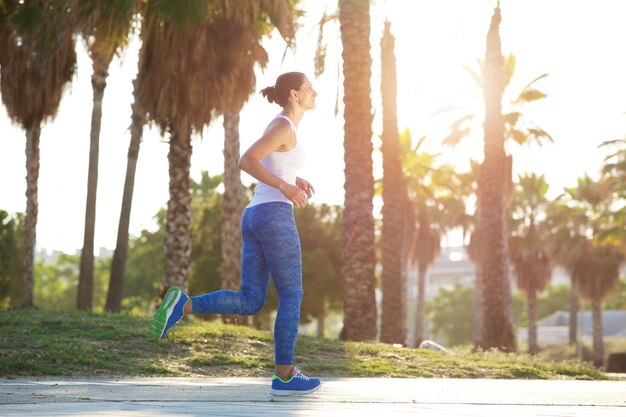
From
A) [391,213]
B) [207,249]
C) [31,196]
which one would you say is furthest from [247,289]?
[207,249]

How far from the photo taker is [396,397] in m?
5.56

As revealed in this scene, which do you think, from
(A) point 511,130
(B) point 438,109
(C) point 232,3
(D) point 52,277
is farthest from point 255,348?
(D) point 52,277

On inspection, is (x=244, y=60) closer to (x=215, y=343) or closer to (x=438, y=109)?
(x=215, y=343)

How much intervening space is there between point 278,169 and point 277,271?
0.60 m

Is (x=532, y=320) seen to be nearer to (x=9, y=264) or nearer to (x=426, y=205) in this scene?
(x=426, y=205)

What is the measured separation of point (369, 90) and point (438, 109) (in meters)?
25.1

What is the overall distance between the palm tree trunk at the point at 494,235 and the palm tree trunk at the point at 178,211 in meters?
8.16

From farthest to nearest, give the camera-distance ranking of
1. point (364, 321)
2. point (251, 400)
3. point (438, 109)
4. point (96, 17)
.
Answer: point (438, 109) < point (364, 321) < point (96, 17) < point (251, 400)

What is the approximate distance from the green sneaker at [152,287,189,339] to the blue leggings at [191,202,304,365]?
9 centimetres

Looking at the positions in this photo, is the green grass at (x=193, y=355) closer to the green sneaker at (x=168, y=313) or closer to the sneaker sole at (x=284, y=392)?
the green sneaker at (x=168, y=313)

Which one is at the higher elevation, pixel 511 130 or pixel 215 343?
pixel 511 130

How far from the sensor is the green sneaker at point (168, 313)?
5855 mm

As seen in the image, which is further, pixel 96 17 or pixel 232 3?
pixel 232 3

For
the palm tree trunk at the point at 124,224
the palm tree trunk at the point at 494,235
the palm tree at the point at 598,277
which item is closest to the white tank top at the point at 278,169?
the palm tree trunk at the point at 124,224
